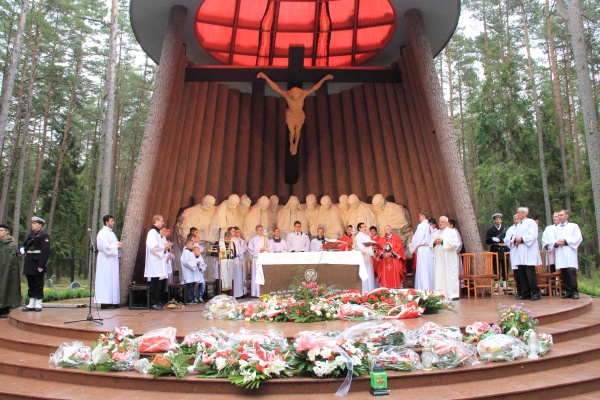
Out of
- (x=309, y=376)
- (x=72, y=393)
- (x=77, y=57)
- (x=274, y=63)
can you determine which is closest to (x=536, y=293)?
(x=309, y=376)

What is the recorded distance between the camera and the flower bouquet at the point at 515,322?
4.73 meters

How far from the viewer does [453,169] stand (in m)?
9.17

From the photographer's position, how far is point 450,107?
939 inches

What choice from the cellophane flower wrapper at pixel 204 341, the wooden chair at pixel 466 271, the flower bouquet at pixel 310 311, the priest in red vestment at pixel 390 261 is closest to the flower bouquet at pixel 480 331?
the flower bouquet at pixel 310 311

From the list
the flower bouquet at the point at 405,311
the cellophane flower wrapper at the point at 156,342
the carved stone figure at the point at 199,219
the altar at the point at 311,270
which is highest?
the carved stone figure at the point at 199,219

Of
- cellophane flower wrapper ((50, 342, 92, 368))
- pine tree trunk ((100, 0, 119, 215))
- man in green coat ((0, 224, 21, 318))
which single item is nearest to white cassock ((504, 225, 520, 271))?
cellophane flower wrapper ((50, 342, 92, 368))

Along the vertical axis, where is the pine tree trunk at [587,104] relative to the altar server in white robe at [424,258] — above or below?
above

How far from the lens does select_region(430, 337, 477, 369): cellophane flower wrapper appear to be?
162 inches

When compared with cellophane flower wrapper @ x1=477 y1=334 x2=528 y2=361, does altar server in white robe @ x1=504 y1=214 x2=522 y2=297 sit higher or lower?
higher

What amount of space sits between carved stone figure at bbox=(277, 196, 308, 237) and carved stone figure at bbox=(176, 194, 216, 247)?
1.66 m

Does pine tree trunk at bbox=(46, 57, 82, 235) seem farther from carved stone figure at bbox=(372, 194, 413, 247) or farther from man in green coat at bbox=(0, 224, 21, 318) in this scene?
carved stone figure at bbox=(372, 194, 413, 247)

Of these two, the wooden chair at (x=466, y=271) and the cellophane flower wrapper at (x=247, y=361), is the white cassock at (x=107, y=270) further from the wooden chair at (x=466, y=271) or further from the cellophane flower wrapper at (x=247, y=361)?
the wooden chair at (x=466, y=271)

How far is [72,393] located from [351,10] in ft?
33.6

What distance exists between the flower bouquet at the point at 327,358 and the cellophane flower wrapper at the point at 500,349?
1.11m
